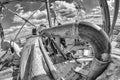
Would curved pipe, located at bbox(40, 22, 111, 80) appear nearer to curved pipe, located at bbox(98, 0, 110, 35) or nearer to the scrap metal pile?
the scrap metal pile

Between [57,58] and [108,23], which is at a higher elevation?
[108,23]

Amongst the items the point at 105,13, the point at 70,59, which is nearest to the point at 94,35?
the point at 105,13

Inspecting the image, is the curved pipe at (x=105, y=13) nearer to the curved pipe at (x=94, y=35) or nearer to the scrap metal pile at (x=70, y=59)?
the scrap metal pile at (x=70, y=59)

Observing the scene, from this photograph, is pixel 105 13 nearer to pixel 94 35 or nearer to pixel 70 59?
pixel 70 59

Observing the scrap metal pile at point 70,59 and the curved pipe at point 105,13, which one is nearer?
the scrap metal pile at point 70,59

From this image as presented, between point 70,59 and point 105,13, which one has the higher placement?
point 105,13

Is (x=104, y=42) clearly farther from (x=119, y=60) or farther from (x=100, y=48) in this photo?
(x=119, y=60)

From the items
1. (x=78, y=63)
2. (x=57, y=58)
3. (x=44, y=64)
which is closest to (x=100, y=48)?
A: (x=44, y=64)

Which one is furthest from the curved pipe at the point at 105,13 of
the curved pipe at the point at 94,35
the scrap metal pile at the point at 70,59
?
the curved pipe at the point at 94,35
